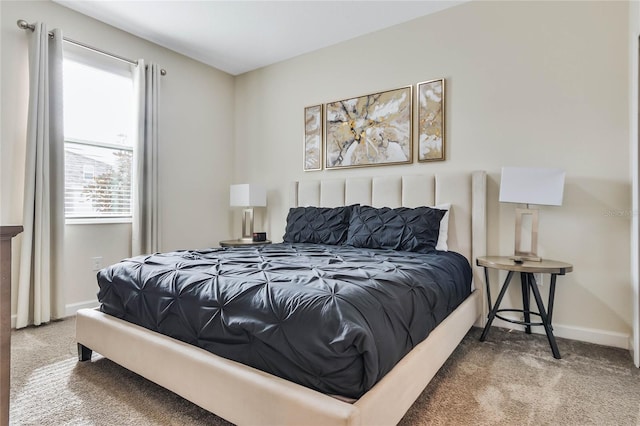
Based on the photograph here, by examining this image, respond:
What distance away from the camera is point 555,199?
7.55 ft

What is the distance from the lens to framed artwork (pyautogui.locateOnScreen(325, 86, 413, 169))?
3.22 m

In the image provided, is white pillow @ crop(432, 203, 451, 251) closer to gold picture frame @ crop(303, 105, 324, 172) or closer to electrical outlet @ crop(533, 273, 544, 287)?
electrical outlet @ crop(533, 273, 544, 287)

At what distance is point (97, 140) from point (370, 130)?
2.59 meters

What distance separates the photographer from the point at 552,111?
102 inches

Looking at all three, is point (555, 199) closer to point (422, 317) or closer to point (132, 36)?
point (422, 317)

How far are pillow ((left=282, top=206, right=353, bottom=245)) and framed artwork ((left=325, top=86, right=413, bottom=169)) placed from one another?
60 cm

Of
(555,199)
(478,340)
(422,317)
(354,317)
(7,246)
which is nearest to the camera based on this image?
(7,246)

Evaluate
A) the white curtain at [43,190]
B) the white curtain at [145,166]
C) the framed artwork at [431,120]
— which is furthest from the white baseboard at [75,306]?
the framed artwork at [431,120]

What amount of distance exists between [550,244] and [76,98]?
4.13m

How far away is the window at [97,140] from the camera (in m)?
3.07

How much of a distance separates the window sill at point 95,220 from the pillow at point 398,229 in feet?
7.39

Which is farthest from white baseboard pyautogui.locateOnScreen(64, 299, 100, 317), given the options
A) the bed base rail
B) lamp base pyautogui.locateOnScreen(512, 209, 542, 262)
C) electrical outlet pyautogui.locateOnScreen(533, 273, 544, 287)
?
electrical outlet pyautogui.locateOnScreen(533, 273, 544, 287)

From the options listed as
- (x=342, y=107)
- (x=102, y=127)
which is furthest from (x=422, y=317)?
(x=102, y=127)

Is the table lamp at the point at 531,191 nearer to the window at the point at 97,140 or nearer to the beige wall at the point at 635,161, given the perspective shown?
the beige wall at the point at 635,161
